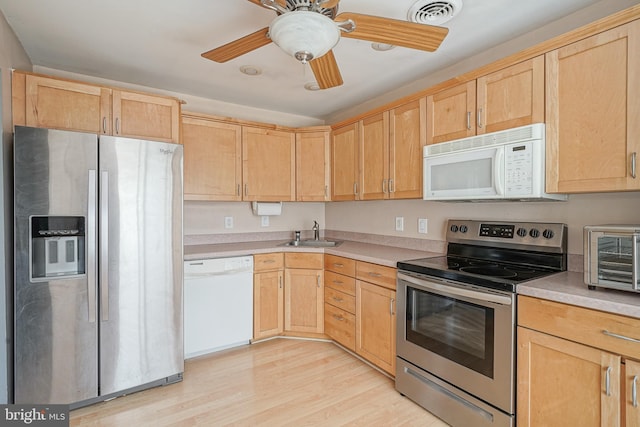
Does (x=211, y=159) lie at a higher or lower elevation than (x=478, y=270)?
higher

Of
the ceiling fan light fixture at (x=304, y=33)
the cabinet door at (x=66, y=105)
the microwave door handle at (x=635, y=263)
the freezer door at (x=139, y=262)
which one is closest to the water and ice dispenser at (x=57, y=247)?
the freezer door at (x=139, y=262)

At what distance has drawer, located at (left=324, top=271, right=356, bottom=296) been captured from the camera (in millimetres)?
2728

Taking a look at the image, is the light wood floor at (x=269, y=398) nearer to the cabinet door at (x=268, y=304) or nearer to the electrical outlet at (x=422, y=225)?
the cabinet door at (x=268, y=304)

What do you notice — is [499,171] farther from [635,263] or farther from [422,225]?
[422,225]

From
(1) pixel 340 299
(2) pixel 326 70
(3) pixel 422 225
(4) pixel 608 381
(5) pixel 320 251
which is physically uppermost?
(2) pixel 326 70

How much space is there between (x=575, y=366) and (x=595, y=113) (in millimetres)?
1195

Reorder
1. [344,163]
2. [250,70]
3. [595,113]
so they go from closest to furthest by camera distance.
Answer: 1. [595,113]
2. [250,70]
3. [344,163]

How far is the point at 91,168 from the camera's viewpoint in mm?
2037

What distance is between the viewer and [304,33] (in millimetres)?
1252

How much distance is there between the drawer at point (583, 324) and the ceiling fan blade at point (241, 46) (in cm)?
179

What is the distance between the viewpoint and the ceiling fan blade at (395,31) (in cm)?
135

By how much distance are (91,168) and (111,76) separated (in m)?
1.20

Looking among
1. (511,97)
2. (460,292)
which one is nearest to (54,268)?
(460,292)

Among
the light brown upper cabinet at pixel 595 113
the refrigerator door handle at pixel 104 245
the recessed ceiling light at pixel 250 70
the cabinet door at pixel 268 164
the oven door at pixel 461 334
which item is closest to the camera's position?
the light brown upper cabinet at pixel 595 113
